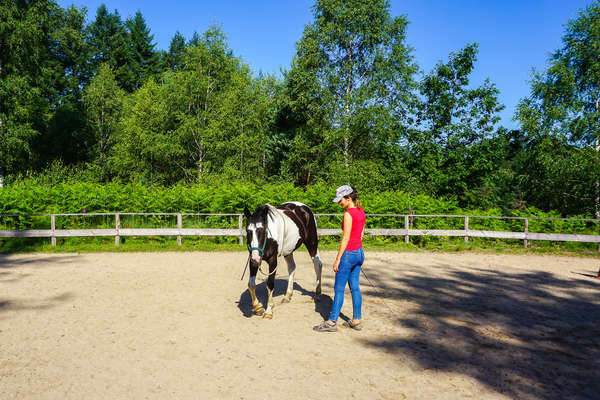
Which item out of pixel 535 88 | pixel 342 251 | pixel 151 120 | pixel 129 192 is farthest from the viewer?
pixel 151 120

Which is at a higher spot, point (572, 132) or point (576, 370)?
point (572, 132)

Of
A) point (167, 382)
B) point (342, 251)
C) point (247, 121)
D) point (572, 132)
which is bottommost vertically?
point (167, 382)

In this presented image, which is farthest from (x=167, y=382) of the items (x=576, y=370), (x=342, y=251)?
(x=576, y=370)

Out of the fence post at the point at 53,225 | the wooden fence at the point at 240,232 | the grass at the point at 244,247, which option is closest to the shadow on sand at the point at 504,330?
the grass at the point at 244,247

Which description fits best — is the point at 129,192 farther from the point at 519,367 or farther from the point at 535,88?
the point at 535,88

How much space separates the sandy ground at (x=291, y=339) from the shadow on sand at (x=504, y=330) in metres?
0.02

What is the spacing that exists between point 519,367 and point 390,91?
78.5ft

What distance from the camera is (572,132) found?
22641 millimetres

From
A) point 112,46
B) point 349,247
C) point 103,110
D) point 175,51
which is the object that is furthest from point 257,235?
point 175,51

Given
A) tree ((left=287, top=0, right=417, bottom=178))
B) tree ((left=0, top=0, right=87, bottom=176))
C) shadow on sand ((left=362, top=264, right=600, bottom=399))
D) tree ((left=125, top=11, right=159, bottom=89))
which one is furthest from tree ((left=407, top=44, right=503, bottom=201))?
tree ((left=125, top=11, right=159, bottom=89))

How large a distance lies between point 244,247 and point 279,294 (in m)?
6.58

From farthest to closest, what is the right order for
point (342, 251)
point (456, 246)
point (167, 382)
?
point (456, 246)
point (342, 251)
point (167, 382)

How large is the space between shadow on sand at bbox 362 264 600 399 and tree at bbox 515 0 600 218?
16.8 metres

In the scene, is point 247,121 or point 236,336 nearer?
point 236,336
